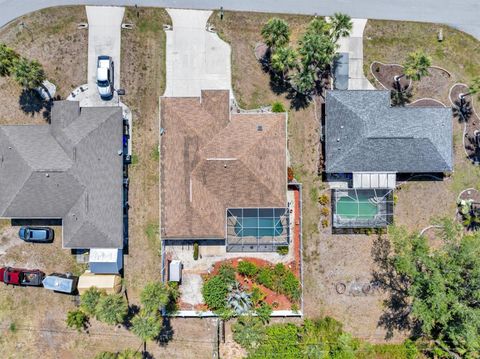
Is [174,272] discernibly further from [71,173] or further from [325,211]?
[325,211]

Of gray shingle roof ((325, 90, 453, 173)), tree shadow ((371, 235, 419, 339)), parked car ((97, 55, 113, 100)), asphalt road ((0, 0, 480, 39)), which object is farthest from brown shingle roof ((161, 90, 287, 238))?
tree shadow ((371, 235, 419, 339))

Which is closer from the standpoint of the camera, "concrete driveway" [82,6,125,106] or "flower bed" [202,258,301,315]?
"flower bed" [202,258,301,315]

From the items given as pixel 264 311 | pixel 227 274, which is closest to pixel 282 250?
pixel 227 274

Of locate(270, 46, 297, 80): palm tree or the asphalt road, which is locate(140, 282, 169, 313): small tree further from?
the asphalt road

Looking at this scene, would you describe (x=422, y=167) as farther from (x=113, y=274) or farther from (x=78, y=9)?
(x=78, y=9)

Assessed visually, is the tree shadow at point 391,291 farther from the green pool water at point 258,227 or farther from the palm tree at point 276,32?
the palm tree at point 276,32

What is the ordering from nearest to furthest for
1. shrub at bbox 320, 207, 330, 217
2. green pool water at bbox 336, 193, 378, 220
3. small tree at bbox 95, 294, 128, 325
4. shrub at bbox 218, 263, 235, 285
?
small tree at bbox 95, 294, 128, 325 → shrub at bbox 218, 263, 235, 285 → green pool water at bbox 336, 193, 378, 220 → shrub at bbox 320, 207, 330, 217

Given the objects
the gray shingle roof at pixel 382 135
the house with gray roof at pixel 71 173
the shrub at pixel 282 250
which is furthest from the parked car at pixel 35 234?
the gray shingle roof at pixel 382 135

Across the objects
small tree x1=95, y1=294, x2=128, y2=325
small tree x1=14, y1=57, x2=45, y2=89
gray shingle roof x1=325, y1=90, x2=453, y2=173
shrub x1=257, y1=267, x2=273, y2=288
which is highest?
small tree x1=14, y1=57, x2=45, y2=89

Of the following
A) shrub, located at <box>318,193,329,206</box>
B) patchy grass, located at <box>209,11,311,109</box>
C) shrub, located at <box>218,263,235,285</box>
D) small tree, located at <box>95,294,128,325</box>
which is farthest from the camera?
patchy grass, located at <box>209,11,311,109</box>
